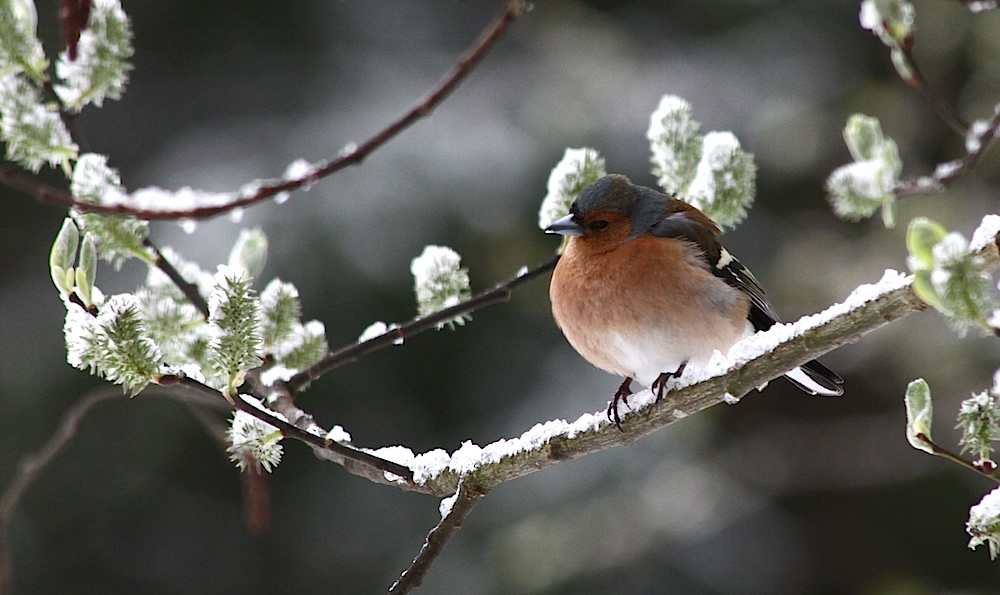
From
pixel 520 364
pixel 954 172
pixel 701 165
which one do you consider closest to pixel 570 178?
pixel 701 165

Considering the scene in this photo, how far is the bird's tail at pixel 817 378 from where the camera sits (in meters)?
→ 2.84

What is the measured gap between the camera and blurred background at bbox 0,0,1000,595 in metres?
6.30

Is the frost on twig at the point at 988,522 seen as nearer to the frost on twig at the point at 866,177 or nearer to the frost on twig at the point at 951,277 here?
the frost on twig at the point at 951,277

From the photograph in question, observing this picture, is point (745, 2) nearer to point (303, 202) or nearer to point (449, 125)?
point (449, 125)

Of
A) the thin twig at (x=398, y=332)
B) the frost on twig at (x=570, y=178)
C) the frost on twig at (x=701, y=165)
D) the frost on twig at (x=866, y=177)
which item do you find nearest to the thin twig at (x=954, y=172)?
the frost on twig at (x=866, y=177)

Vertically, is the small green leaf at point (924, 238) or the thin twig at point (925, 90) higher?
the thin twig at point (925, 90)

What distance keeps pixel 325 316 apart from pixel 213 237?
86 cm

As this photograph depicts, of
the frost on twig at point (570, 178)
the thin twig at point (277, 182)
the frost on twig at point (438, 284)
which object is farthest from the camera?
the frost on twig at point (570, 178)

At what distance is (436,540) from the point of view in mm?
1938

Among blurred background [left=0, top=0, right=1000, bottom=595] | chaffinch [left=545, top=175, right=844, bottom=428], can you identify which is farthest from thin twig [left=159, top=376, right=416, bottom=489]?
blurred background [left=0, top=0, right=1000, bottom=595]

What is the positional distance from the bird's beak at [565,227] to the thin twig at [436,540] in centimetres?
88

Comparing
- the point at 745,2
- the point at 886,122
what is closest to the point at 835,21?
the point at 745,2

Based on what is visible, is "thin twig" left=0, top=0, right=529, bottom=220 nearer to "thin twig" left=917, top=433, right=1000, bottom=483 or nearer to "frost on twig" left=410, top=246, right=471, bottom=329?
"frost on twig" left=410, top=246, right=471, bottom=329

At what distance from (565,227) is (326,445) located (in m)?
1.10
